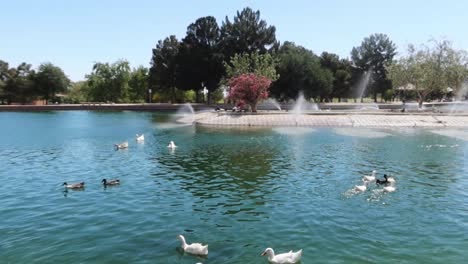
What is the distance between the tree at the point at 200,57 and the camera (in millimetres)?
102750

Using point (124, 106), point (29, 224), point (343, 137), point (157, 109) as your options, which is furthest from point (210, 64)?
point (29, 224)

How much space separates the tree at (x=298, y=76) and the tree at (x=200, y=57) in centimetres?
1521

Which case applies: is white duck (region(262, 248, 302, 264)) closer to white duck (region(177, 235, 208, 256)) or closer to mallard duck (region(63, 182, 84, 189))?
white duck (region(177, 235, 208, 256))

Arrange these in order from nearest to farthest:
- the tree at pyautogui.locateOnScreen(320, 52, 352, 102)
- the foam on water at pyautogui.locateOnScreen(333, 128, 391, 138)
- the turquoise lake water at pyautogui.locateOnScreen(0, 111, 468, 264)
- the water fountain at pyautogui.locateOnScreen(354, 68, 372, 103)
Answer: the turquoise lake water at pyautogui.locateOnScreen(0, 111, 468, 264)
the foam on water at pyautogui.locateOnScreen(333, 128, 391, 138)
the tree at pyautogui.locateOnScreen(320, 52, 352, 102)
the water fountain at pyautogui.locateOnScreen(354, 68, 372, 103)

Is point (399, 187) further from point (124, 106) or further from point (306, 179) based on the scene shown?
point (124, 106)

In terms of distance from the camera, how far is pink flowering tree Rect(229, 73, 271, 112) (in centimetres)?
6393

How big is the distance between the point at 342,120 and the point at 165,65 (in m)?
72.1

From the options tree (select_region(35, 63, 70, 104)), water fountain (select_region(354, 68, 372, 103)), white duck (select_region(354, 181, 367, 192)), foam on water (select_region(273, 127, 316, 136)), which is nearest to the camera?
white duck (select_region(354, 181, 367, 192))

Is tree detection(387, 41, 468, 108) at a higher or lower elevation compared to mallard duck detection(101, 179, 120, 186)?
higher

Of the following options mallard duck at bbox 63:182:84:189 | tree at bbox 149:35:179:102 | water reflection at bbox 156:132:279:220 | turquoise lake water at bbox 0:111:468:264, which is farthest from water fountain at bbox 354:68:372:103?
mallard duck at bbox 63:182:84:189

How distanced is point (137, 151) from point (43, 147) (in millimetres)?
9505

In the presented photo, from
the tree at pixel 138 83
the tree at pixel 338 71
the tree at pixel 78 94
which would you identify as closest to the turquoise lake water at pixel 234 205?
the tree at pixel 338 71

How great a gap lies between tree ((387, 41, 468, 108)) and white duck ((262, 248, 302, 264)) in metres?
68.3

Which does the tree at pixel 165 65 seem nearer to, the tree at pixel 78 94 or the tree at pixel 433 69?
the tree at pixel 78 94
